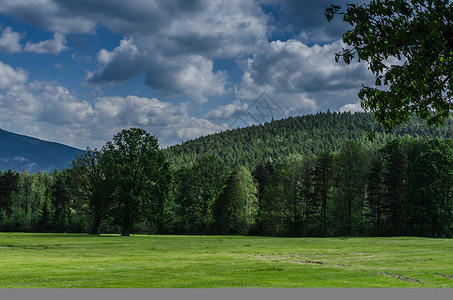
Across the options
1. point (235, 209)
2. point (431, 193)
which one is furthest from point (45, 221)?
point (431, 193)

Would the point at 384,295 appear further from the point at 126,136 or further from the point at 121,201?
the point at 126,136

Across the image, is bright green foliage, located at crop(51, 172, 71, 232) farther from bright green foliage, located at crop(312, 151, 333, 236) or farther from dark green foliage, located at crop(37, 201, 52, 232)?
bright green foliage, located at crop(312, 151, 333, 236)

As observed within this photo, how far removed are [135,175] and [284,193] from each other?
28.5 m

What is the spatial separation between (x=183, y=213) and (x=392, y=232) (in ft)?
129

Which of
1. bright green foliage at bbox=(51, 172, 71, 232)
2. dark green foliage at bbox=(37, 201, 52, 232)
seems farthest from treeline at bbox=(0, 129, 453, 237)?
dark green foliage at bbox=(37, 201, 52, 232)

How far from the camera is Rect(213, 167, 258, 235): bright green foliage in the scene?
73750 mm

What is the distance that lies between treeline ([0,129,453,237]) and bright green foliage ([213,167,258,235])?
0.61 ft

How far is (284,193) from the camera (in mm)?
73000

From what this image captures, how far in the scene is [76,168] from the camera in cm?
6419

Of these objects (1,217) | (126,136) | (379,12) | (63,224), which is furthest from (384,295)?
(1,217)

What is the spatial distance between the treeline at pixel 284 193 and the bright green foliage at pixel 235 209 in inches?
→ 7.4

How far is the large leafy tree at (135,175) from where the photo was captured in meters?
55.3

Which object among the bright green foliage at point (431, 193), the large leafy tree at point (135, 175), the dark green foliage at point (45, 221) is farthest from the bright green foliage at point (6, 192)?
the bright green foliage at point (431, 193)

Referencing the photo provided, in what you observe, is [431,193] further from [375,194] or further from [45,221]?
[45,221]
